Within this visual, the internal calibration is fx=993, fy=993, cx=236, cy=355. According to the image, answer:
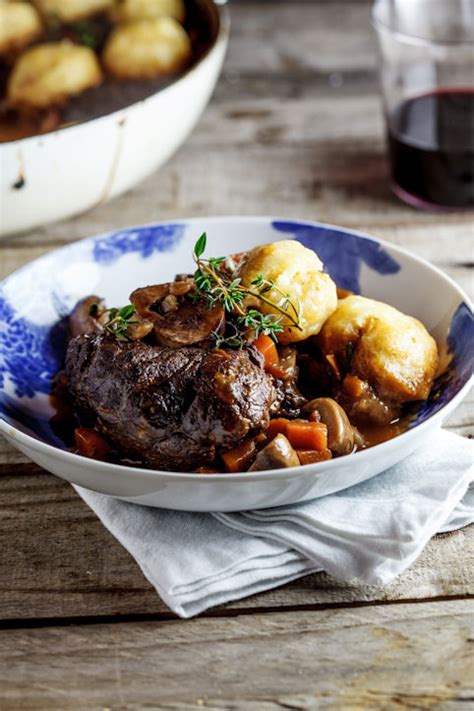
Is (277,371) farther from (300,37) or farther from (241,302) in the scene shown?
(300,37)

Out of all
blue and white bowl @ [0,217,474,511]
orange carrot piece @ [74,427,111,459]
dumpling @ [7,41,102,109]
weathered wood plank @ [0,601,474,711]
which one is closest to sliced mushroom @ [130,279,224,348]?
orange carrot piece @ [74,427,111,459]

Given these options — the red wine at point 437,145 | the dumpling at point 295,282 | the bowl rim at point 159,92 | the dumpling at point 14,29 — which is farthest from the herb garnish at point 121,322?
the dumpling at point 14,29

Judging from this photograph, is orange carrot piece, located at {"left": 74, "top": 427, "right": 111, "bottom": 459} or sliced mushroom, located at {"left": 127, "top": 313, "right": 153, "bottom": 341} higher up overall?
sliced mushroom, located at {"left": 127, "top": 313, "right": 153, "bottom": 341}

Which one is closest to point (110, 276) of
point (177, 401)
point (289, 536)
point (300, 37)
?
point (177, 401)

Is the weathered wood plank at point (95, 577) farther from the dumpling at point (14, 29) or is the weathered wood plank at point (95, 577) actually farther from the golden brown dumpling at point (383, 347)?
the dumpling at point (14, 29)

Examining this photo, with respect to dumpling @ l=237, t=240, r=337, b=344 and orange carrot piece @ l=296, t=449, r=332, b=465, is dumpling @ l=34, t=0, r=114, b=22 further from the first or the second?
orange carrot piece @ l=296, t=449, r=332, b=465

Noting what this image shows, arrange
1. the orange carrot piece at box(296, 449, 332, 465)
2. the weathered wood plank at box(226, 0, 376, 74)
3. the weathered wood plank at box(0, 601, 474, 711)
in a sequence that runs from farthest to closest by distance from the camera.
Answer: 1. the weathered wood plank at box(226, 0, 376, 74)
2. the orange carrot piece at box(296, 449, 332, 465)
3. the weathered wood plank at box(0, 601, 474, 711)
